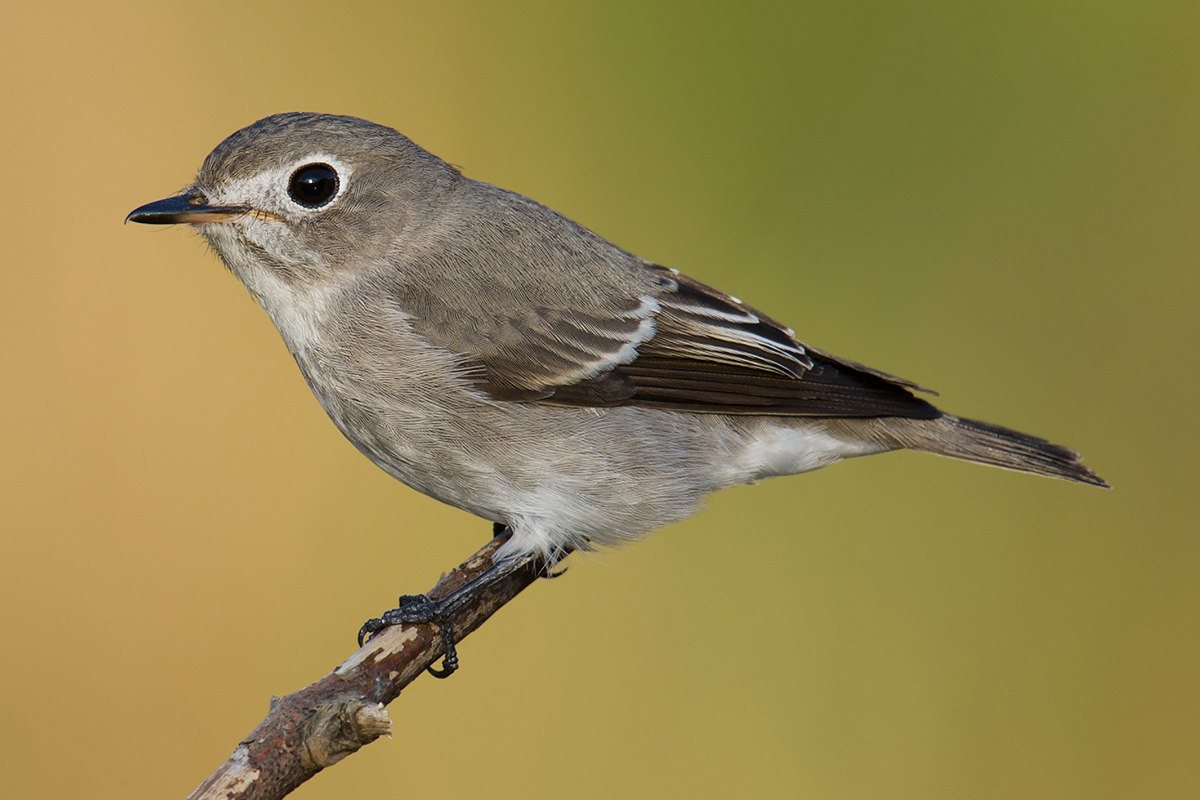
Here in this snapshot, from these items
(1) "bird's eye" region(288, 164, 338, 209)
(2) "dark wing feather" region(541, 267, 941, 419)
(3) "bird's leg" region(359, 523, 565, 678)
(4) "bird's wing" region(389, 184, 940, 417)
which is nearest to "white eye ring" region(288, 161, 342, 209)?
(1) "bird's eye" region(288, 164, 338, 209)

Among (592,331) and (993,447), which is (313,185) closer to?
(592,331)

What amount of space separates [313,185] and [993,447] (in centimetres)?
284

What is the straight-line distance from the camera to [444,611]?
3369mm

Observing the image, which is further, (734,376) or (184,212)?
(734,376)

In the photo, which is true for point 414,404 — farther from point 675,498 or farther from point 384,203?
point 675,498

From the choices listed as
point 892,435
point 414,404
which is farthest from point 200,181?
point 892,435

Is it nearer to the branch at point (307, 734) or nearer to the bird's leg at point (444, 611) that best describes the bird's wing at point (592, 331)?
the bird's leg at point (444, 611)

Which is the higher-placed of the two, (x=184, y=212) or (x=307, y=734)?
(x=184, y=212)

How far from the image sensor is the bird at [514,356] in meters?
3.34

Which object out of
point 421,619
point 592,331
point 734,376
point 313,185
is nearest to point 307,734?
point 421,619

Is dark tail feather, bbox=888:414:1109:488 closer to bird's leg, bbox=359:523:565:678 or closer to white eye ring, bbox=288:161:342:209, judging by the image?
bird's leg, bbox=359:523:565:678

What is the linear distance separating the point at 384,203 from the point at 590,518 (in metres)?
1.40

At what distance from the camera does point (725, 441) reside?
3752mm

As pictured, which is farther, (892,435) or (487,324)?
(892,435)
